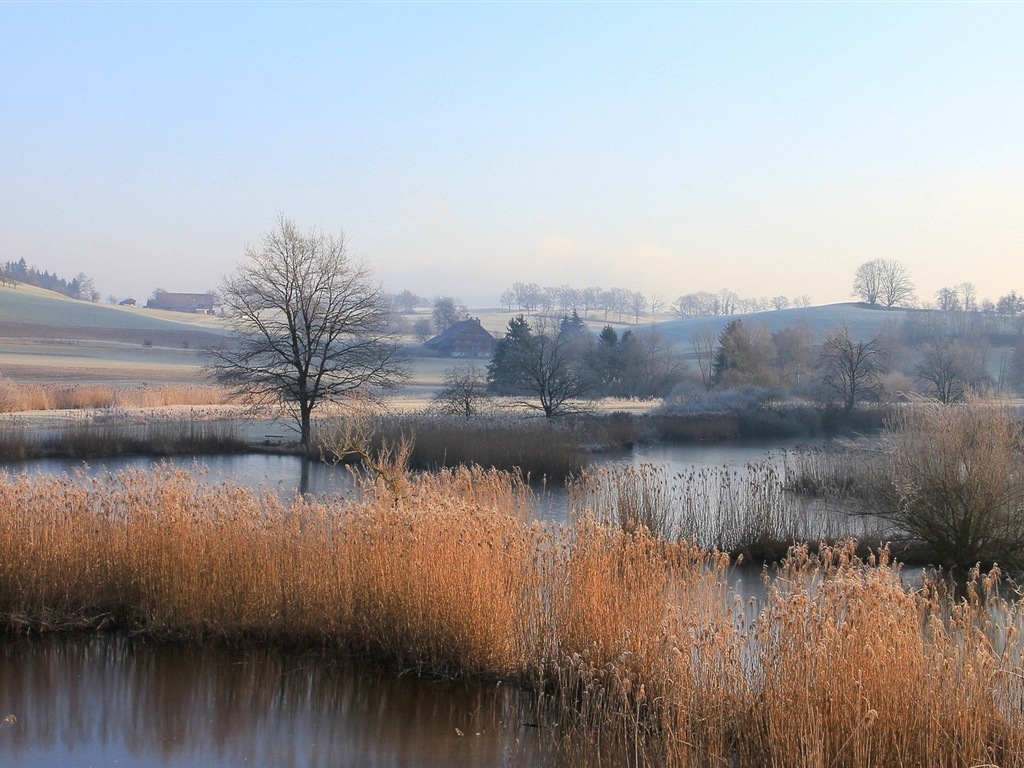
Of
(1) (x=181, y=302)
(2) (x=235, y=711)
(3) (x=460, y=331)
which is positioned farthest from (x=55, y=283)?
(2) (x=235, y=711)


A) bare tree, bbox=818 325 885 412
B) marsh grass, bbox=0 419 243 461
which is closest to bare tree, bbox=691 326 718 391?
bare tree, bbox=818 325 885 412

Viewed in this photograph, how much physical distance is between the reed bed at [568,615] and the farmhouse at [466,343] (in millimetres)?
78562

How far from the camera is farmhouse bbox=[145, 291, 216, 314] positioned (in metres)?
145

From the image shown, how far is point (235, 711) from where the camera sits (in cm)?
740

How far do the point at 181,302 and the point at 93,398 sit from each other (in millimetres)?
115854

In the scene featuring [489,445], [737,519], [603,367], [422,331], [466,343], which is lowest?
[737,519]

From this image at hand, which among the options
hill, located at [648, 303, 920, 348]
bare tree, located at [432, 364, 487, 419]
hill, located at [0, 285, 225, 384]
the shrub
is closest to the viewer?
the shrub

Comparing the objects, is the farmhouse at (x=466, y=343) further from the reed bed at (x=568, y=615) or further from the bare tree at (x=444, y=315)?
the reed bed at (x=568, y=615)

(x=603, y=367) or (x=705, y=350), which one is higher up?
(x=705, y=350)

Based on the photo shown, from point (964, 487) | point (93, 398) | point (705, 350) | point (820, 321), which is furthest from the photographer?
point (820, 321)

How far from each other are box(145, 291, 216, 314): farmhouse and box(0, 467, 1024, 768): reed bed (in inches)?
5441

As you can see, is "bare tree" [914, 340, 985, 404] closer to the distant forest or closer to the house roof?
the house roof

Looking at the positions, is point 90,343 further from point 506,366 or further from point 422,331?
point 422,331

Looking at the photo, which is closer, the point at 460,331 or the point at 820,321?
the point at 460,331
